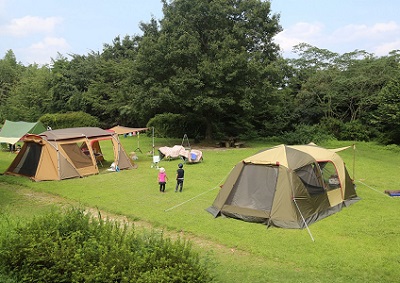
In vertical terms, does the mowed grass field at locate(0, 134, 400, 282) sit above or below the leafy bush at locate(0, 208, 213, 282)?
below

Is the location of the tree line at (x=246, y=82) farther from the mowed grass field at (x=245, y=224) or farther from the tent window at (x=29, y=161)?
the tent window at (x=29, y=161)

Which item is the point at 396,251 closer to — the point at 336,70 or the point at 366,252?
the point at 366,252

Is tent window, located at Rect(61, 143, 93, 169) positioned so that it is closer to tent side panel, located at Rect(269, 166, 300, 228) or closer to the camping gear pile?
the camping gear pile

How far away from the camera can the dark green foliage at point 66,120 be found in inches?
1265

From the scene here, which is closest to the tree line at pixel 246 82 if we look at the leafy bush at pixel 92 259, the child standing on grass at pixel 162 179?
the child standing on grass at pixel 162 179

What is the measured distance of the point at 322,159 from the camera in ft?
32.3

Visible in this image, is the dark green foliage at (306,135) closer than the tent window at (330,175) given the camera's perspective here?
No

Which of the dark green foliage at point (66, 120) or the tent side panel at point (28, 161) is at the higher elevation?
→ the dark green foliage at point (66, 120)

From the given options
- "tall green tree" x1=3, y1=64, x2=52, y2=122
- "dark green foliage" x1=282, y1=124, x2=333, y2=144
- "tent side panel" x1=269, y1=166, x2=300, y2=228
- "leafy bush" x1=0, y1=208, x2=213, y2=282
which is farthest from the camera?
"tall green tree" x1=3, y1=64, x2=52, y2=122

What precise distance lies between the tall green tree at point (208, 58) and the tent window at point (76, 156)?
6682mm

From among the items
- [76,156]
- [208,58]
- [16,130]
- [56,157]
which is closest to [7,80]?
[16,130]

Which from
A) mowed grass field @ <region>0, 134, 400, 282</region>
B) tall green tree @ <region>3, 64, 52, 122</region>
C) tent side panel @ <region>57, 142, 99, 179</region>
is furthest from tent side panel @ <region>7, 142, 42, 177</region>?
tall green tree @ <region>3, 64, 52, 122</region>

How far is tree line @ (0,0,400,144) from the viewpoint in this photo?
67.3ft

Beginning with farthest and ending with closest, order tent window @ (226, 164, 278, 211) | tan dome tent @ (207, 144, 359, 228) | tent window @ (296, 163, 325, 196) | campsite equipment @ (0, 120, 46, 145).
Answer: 1. campsite equipment @ (0, 120, 46, 145)
2. tent window @ (296, 163, 325, 196)
3. tent window @ (226, 164, 278, 211)
4. tan dome tent @ (207, 144, 359, 228)
